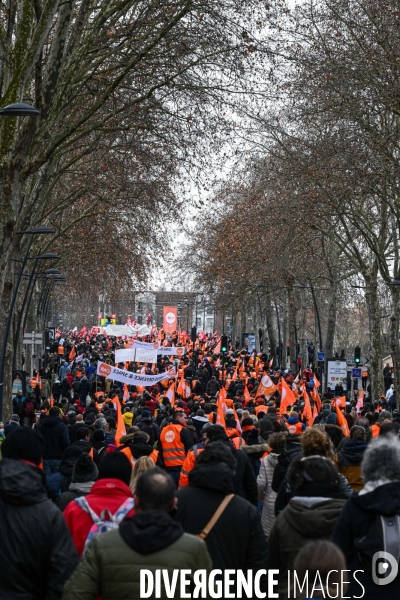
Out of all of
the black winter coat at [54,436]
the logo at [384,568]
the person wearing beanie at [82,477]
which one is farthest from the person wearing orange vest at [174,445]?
the logo at [384,568]

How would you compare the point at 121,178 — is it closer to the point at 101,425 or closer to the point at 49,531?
the point at 101,425

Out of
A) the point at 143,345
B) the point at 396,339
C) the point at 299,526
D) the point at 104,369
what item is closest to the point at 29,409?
the point at 104,369

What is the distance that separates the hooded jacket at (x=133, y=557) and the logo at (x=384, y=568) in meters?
0.92

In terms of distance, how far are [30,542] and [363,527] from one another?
1468mm

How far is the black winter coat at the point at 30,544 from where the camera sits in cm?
482

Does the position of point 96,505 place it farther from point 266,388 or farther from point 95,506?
point 266,388

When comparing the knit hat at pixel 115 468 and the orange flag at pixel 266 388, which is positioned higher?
the knit hat at pixel 115 468

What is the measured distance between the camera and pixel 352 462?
870 cm

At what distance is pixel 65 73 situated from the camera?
18672 mm

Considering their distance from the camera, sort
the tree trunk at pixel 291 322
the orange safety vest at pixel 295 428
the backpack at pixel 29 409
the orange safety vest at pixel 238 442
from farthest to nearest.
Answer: the tree trunk at pixel 291 322
the backpack at pixel 29 409
the orange safety vest at pixel 295 428
the orange safety vest at pixel 238 442

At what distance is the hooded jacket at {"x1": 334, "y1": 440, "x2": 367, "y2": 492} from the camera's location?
870 centimetres

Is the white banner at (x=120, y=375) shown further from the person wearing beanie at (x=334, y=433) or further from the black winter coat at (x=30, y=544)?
the black winter coat at (x=30, y=544)

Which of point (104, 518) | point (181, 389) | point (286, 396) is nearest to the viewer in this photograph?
point (104, 518)

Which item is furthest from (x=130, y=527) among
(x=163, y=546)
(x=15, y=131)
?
(x=15, y=131)
